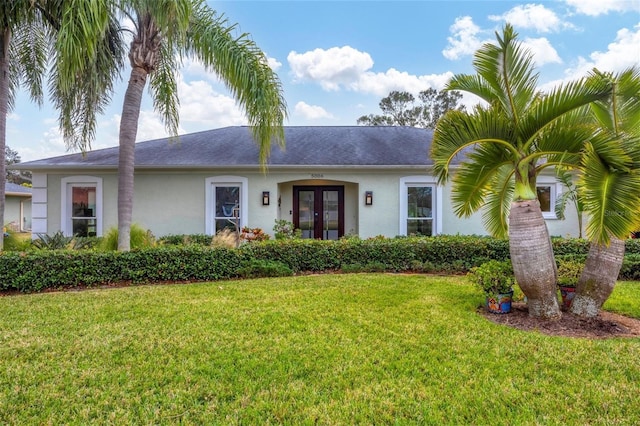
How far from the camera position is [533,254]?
13.5 feet

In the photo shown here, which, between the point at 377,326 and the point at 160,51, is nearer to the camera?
the point at 377,326

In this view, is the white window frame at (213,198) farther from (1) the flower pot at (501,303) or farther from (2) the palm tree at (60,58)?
(1) the flower pot at (501,303)

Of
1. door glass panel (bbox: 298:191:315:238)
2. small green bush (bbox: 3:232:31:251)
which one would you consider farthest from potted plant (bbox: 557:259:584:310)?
small green bush (bbox: 3:232:31:251)

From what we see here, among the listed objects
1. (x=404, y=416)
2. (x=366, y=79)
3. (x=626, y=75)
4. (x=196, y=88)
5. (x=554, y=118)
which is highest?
(x=366, y=79)

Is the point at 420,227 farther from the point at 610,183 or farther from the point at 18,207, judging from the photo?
the point at 18,207

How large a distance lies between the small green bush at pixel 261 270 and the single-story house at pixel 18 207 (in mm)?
24925

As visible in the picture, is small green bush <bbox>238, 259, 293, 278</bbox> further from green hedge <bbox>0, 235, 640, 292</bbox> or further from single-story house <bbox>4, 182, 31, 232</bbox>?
single-story house <bbox>4, 182, 31, 232</bbox>

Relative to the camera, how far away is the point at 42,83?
357 inches

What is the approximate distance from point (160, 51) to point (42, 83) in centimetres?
406

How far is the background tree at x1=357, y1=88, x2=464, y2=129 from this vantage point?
2961cm

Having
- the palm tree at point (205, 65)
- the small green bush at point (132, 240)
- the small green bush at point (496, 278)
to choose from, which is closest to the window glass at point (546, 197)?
the small green bush at point (496, 278)

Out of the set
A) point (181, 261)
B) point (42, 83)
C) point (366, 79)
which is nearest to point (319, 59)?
point (366, 79)

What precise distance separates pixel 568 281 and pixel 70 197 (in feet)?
43.4

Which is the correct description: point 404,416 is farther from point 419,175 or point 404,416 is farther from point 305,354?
point 419,175
